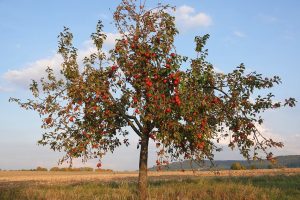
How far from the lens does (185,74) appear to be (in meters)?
16.1

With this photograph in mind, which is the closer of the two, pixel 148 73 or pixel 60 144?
pixel 148 73

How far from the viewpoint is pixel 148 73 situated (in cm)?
1609

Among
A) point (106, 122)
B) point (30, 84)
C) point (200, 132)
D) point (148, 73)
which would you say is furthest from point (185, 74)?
point (30, 84)

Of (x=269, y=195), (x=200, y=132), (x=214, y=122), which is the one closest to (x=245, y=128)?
(x=214, y=122)

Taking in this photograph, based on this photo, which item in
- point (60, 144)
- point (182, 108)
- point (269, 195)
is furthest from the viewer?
point (269, 195)

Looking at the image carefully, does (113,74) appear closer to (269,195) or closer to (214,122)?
(214,122)

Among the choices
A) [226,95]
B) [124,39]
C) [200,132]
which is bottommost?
[200,132]

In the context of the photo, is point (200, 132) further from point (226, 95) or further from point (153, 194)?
point (153, 194)

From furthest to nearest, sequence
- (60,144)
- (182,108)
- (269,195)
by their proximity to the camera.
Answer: (269,195) < (60,144) < (182,108)

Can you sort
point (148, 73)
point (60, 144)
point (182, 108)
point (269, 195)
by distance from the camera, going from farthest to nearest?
1. point (269, 195)
2. point (60, 144)
3. point (148, 73)
4. point (182, 108)

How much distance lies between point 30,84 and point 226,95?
321 inches

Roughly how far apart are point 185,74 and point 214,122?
9.11ft

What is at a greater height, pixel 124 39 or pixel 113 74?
pixel 124 39

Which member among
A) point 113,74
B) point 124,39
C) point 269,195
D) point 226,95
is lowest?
point 269,195
